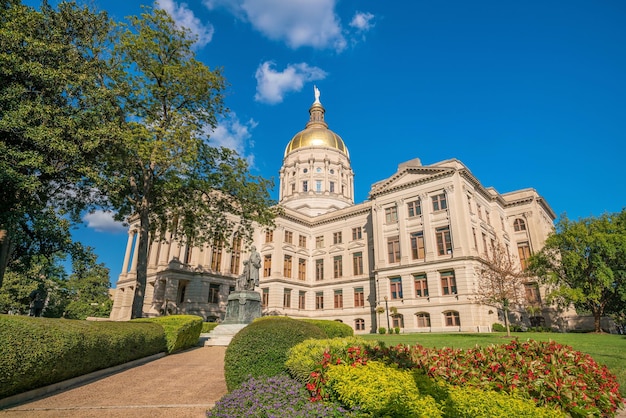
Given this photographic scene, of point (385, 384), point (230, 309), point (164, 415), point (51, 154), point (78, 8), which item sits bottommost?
point (164, 415)

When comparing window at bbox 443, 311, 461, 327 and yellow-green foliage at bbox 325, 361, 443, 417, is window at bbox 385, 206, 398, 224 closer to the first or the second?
window at bbox 443, 311, 461, 327

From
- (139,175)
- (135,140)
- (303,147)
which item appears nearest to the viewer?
(135,140)

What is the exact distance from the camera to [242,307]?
2130 cm

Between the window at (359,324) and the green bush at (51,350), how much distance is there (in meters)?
31.8

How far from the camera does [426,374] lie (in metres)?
5.71

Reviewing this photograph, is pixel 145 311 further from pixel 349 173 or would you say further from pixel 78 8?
pixel 349 173

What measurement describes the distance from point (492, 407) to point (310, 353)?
3.59 meters

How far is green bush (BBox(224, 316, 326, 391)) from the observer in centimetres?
739

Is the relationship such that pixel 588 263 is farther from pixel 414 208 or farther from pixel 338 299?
pixel 338 299

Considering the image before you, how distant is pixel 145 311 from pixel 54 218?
27364 millimetres

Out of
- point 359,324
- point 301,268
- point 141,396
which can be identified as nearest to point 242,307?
point 141,396

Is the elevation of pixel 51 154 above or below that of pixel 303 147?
below

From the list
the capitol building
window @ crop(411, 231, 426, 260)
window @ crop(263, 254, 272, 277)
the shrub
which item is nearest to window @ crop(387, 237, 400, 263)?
the capitol building

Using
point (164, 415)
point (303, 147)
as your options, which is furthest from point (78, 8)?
point (303, 147)
